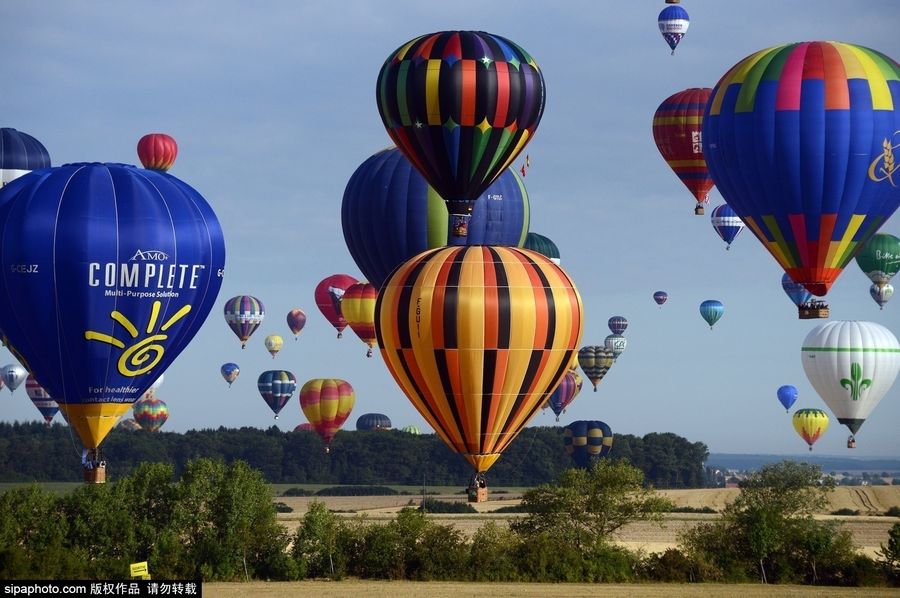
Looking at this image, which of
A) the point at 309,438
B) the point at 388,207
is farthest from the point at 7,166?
the point at 309,438

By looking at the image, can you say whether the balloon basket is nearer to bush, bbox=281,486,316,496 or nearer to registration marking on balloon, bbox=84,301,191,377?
registration marking on balloon, bbox=84,301,191,377

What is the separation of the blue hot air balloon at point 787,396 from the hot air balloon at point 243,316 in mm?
35329

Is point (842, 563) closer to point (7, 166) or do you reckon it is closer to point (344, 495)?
point (7, 166)

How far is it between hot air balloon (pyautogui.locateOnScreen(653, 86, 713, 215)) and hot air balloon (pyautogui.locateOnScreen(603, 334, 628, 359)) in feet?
134

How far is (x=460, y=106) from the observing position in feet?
177

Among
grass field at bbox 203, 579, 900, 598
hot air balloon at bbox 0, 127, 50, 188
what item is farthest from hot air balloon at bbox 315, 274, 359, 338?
grass field at bbox 203, 579, 900, 598

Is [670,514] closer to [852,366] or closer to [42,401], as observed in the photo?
[852,366]

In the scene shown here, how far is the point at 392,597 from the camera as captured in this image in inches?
1983

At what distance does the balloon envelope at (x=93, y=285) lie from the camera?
52.2 meters

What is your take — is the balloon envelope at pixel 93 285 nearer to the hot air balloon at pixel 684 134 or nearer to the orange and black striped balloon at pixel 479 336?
the orange and black striped balloon at pixel 479 336

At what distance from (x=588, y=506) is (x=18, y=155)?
91.6 ft

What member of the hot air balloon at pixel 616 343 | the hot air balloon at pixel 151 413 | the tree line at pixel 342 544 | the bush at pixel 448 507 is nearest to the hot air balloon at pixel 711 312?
the hot air balloon at pixel 616 343

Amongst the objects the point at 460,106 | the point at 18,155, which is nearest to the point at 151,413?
the point at 18,155

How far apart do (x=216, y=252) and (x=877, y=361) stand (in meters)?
39.1
